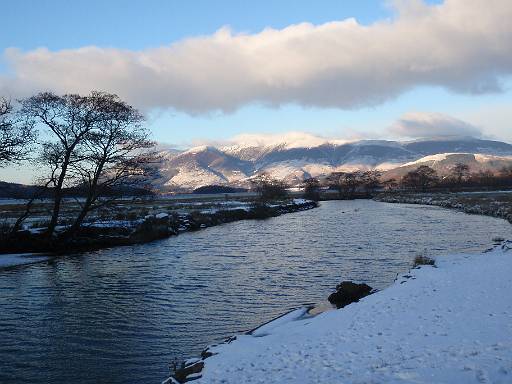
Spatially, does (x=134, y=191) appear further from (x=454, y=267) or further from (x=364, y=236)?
(x=454, y=267)

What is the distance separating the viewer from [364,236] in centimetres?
3812

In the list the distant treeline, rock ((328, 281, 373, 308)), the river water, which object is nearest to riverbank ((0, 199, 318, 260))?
the distant treeline

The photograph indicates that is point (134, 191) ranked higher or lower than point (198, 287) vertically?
higher

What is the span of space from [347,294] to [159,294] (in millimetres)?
7793

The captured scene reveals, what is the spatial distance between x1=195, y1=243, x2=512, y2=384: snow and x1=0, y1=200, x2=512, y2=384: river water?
2128 mm

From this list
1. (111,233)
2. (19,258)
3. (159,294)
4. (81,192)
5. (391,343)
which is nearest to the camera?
(391,343)

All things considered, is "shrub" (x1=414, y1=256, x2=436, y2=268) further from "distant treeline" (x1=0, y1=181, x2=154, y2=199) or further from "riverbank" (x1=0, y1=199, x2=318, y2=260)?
"riverbank" (x1=0, y1=199, x2=318, y2=260)

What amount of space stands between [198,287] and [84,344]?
7497 millimetres

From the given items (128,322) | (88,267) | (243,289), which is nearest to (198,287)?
(243,289)

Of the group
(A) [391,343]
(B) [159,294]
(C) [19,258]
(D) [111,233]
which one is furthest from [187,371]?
(D) [111,233]

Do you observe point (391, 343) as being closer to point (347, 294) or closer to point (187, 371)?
point (187, 371)

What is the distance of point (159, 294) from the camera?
1889cm

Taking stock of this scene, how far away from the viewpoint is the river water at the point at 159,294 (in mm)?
11883

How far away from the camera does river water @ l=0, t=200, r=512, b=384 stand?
11883 mm
